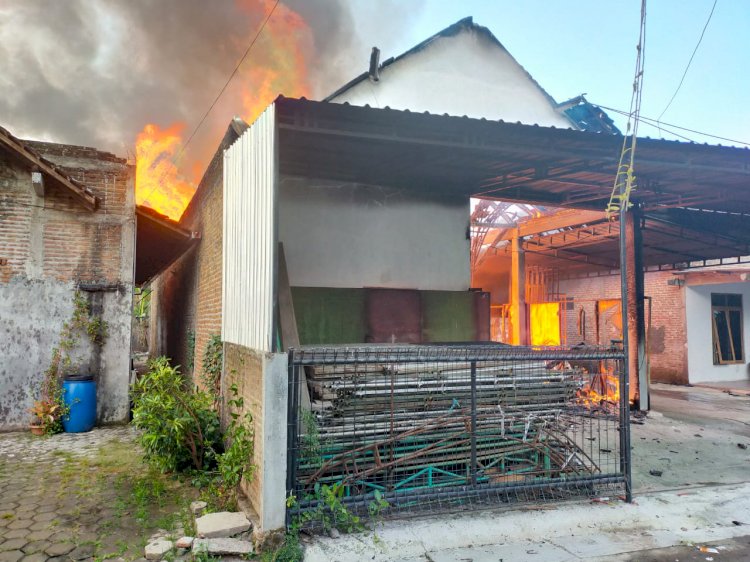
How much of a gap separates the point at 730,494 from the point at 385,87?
32.0 ft

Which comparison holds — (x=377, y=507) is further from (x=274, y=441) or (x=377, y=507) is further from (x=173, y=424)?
(x=173, y=424)

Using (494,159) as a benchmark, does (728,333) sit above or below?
below

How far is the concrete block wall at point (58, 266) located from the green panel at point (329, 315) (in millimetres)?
3219

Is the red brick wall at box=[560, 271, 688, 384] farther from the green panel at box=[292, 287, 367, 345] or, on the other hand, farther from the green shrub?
the green shrub

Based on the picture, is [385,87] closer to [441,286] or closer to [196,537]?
[441,286]

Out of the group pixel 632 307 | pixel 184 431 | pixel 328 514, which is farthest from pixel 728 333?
pixel 184 431

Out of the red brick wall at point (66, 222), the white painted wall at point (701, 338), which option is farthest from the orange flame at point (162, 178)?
the white painted wall at point (701, 338)

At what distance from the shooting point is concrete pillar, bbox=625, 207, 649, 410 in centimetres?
982

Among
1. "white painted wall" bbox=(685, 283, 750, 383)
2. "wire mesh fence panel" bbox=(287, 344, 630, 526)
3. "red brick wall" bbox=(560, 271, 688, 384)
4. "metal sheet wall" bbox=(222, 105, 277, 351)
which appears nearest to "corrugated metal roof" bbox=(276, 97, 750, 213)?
"metal sheet wall" bbox=(222, 105, 277, 351)

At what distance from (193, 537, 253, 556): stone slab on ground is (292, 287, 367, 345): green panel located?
404cm

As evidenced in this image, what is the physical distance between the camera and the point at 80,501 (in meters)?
5.00

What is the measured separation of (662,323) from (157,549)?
15.9m

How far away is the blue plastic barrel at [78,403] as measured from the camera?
7.89 meters

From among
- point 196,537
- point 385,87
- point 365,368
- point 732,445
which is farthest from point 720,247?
point 196,537
